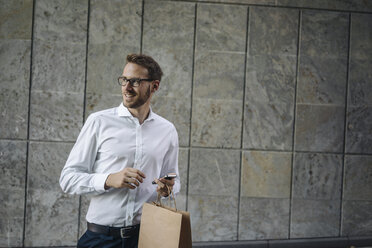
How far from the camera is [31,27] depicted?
4.25 metres

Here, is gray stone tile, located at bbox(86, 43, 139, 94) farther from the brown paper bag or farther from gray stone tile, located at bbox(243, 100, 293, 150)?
the brown paper bag

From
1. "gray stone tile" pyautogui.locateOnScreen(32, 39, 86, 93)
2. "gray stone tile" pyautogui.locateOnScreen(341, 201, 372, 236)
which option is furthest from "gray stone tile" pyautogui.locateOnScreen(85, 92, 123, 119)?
"gray stone tile" pyautogui.locateOnScreen(341, 201, 372, 236)

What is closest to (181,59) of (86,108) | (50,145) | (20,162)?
(86,108)

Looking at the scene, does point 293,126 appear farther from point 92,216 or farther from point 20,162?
point 20,162

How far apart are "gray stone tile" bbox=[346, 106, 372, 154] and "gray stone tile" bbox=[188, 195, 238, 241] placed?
200 cm

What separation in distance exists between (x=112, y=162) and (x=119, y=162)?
0.15 ft

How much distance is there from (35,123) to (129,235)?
2.98m

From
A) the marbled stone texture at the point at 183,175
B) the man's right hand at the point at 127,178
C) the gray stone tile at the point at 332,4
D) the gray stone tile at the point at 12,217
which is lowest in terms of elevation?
the gray stone tile at the point at 12,217

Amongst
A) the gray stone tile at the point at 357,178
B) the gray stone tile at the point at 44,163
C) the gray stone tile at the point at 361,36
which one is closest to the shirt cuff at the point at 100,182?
the gray stone tile at the point at 44,163

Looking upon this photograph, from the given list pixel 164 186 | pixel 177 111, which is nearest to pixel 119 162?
pixel 164 186

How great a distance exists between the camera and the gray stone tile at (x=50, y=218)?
4.26 meters

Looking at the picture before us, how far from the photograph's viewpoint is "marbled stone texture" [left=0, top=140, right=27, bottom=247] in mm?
4234

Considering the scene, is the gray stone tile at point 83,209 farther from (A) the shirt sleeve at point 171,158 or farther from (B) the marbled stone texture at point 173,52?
(A) the shirt sleeve at point 171,158

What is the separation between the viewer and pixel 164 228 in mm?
1767
